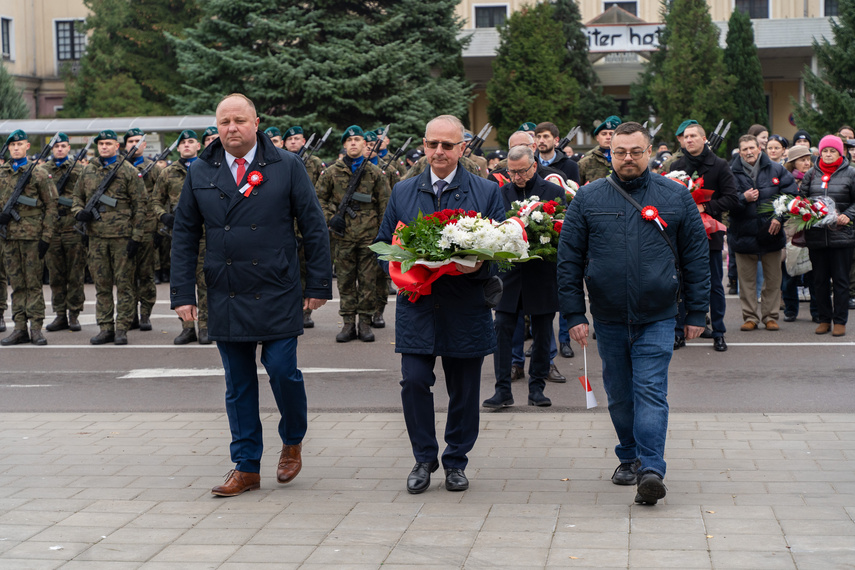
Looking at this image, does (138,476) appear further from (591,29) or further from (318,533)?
(591,29)

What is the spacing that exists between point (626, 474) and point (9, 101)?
136 feet

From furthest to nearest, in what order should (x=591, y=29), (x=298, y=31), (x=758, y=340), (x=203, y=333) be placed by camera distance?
(x=591, y=29) → (x=298, y=31) → (x=203, y=333) → (x=758, y=340)

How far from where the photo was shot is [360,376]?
1023 centimetres

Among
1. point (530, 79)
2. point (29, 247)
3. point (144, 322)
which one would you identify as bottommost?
point (144, 322)

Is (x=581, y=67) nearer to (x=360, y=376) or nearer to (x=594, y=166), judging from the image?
(x=594, y=166)

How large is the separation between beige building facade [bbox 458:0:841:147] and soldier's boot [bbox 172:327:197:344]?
2604 cm

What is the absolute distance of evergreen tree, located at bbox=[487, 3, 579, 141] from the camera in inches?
1353

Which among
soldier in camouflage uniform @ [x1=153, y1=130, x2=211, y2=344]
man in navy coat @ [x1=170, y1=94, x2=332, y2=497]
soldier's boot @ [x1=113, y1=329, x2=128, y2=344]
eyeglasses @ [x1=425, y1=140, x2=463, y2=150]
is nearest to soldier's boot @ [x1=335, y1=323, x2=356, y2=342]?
soldier in camouflage uniform @ [x1=153, y1=130, x2=211, y2=344]

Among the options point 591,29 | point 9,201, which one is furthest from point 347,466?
point 591,29

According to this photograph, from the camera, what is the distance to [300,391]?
6.41 m

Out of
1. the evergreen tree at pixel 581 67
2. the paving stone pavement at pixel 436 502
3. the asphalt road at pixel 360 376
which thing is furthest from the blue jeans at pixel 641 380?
the evergreen tree at pixel 581 67

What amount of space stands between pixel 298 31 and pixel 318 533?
21.5m

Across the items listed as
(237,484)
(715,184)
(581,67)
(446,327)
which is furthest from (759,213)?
(581,67)

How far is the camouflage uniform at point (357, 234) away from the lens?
40.5ft
